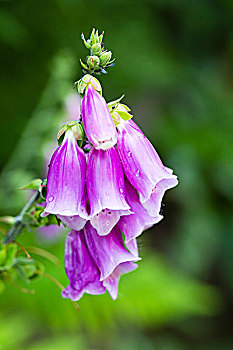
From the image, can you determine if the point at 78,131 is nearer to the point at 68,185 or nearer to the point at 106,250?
the point at 68,185

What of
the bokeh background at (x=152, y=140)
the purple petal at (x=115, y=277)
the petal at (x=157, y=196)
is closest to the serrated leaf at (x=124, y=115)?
the petal at (x=157, y=196)

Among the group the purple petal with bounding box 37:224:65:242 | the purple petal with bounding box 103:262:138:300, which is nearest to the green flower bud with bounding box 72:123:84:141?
the purple petal with bounding box 103:262:138:300

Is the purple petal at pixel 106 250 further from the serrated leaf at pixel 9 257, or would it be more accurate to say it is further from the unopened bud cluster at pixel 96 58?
the unopened bud cluster at pixel 96 58

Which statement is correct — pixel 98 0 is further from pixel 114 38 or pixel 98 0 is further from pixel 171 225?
pixel 171 225

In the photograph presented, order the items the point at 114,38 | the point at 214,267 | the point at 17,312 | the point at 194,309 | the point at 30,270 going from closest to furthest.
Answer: the point at 30,270
the point at 17,312
the point at 194,309
the point at 114,38
the point at 214,267

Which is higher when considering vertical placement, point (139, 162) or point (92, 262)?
point (139, 162)

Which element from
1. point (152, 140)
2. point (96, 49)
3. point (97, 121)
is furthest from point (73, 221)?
point (152, 140)

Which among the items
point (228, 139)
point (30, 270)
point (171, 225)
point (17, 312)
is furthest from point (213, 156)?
point (30, 270)

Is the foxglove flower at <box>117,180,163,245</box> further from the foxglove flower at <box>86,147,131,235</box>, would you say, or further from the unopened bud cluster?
the unopened bud cluster
